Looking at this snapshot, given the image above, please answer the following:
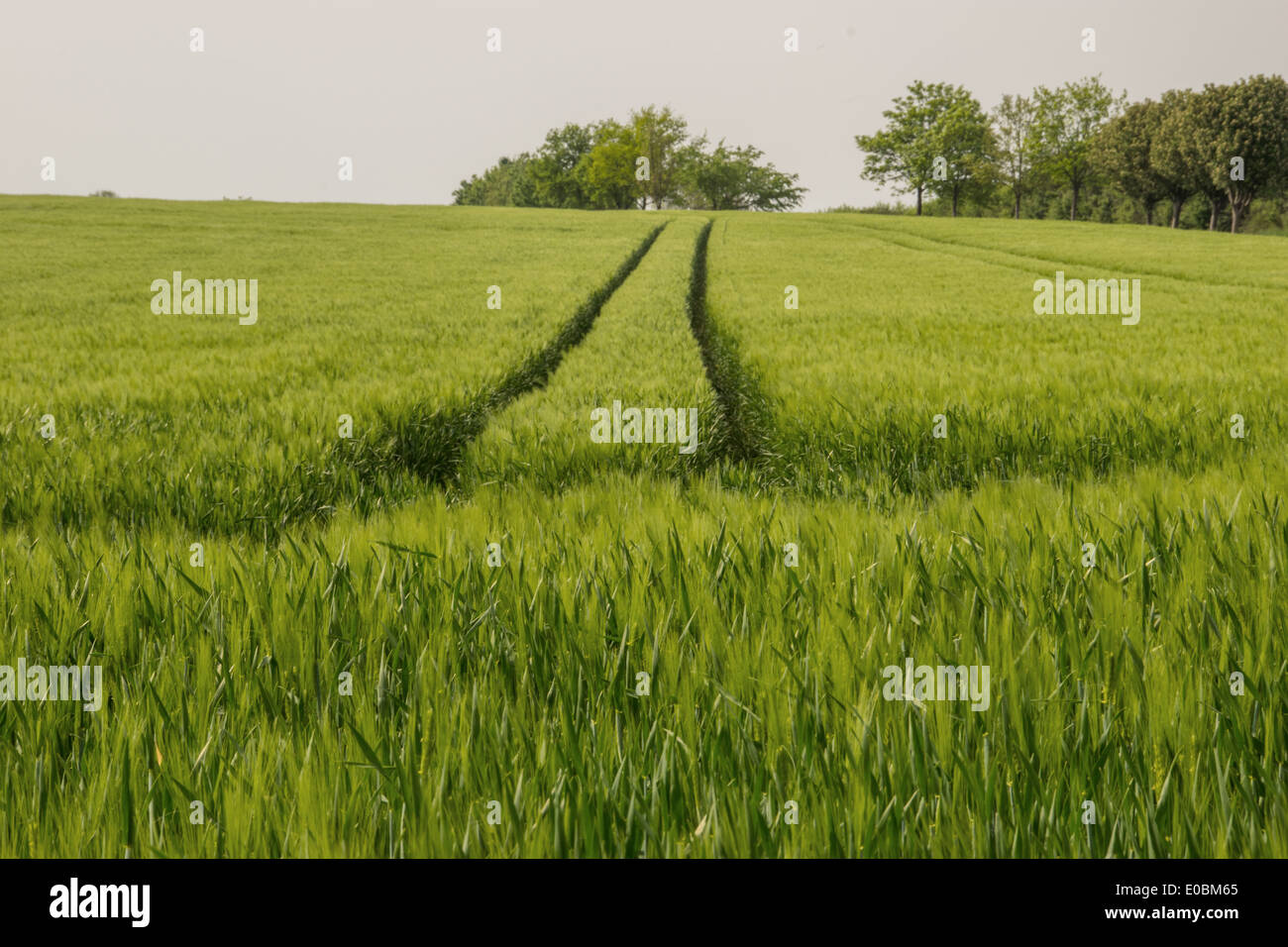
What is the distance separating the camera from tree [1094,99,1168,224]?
2078 inches

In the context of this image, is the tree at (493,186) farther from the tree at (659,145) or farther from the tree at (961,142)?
the tree at (961,142)

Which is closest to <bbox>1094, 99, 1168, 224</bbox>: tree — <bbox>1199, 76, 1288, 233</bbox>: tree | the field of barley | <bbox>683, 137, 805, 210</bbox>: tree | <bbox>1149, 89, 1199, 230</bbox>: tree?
<bbox>1149, 89, 1199, 230</bbox>: tree

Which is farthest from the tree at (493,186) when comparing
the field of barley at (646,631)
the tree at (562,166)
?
the field of barley at (646,631)

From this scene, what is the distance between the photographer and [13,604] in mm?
1936

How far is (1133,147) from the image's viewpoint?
2106 inches

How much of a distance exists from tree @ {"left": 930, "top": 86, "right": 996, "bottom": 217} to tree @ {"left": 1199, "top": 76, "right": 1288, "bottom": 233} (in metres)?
16.5

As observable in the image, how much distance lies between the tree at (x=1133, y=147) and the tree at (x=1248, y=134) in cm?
424

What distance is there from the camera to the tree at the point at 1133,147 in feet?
173

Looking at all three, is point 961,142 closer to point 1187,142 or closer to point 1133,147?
point 1133,147

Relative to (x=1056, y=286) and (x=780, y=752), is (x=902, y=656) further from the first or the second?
(x=1056, y=286)

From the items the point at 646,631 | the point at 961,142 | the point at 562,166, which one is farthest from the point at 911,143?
the point at 646,631

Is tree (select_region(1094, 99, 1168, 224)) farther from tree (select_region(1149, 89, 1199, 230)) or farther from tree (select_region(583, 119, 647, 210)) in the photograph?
tree (select_region(583, 119, 647, 210))

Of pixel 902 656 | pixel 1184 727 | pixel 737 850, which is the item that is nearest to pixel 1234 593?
pixel 1184 727
